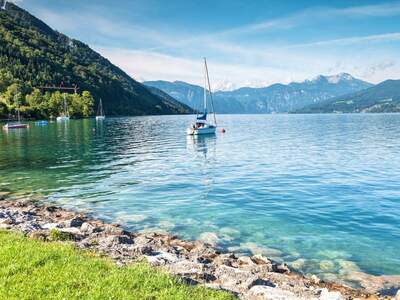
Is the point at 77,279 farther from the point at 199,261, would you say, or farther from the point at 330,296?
the point at 330,296

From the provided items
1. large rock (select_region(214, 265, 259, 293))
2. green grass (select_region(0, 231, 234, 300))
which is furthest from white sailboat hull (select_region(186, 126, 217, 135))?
green grass (select_region(0, 231, 234, 300))

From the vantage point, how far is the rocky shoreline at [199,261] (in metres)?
14.4

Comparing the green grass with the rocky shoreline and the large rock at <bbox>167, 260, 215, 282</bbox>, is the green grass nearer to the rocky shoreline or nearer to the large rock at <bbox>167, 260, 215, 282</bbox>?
the large rock at <bbox>167, 260, 215, 282</bbox>

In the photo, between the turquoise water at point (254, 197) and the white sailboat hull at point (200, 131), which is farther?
the white sailboat hull at point (200, 131)

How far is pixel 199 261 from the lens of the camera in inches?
730

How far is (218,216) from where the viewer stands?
29.7m

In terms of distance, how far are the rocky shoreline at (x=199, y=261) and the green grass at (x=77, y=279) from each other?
1.28 meters

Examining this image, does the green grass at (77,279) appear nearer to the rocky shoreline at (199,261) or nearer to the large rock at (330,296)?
the rocky shoreline at (199,261)

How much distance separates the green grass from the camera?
1145cm

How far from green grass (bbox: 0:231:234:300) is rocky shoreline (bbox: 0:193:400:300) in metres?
1.28

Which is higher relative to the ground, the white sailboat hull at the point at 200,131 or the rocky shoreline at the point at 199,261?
the white sailboat hull at the point at 200,131

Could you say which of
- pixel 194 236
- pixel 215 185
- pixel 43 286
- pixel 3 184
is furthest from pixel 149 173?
Answer: pixel 43 286

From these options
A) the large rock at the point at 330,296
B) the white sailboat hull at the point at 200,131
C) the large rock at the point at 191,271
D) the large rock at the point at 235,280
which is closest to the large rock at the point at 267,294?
the large rock at the point at 235,280

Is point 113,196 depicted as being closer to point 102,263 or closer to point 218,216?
point 218,216
